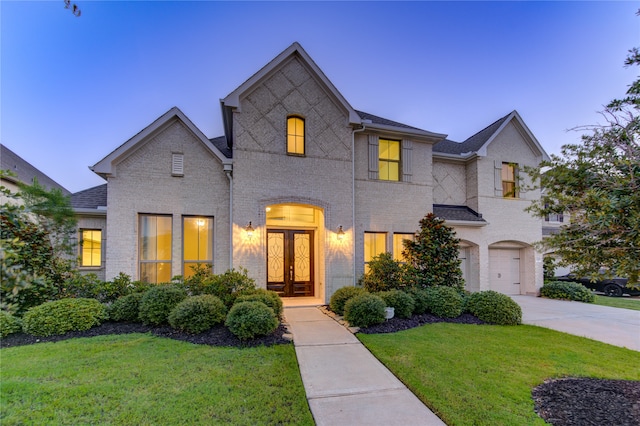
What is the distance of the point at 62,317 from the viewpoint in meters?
6.38

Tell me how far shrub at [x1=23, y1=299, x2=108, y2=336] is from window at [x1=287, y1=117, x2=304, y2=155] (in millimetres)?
7263

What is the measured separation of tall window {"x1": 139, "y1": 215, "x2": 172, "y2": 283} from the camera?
9.12m

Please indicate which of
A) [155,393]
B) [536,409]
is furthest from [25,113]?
[536,409]

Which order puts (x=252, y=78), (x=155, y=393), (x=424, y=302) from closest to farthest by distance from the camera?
(x=155, y=393), (x=424, y=302), (x=252, y=78)

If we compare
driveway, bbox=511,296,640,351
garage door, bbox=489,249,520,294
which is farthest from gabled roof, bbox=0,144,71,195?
garage door, bbox=489,249,520,294

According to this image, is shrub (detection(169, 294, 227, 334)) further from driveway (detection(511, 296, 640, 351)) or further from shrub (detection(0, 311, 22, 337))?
driveway (detection(511, 296, 640, 351))

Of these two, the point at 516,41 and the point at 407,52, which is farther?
the point at 407,52

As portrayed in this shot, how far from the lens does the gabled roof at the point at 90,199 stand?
31.5 feet

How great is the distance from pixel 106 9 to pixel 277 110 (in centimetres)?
520

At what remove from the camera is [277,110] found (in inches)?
390

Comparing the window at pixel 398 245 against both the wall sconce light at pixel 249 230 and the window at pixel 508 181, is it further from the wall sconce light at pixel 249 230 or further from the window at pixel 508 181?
the window at pixel 508 181

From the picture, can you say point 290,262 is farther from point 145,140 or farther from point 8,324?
point 8,324

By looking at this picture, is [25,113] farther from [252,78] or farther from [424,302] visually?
[424,302]

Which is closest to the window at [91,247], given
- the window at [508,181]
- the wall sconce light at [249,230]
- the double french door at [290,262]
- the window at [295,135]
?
the wall sconce light at [249,230]
